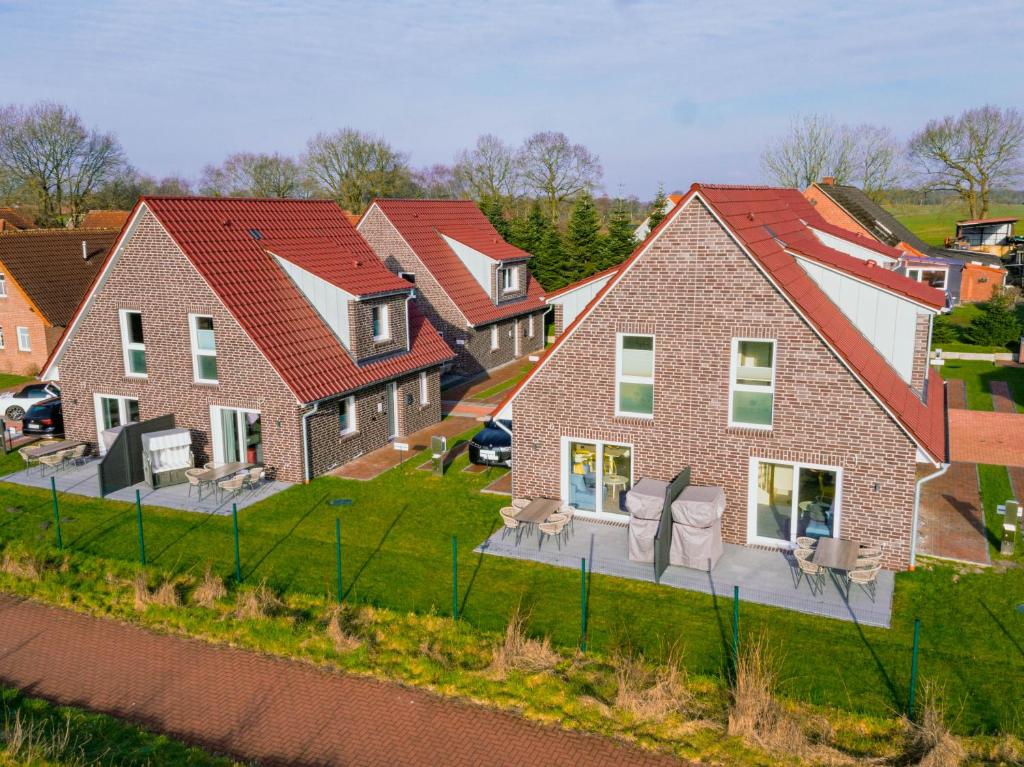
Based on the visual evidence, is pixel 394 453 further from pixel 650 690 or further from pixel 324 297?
pixel 650 690

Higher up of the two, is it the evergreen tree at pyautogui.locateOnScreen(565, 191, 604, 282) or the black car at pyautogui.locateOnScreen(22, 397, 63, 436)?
the evergreen tree at pyautogui.locateOnScreen(565, 191, 604, 282)

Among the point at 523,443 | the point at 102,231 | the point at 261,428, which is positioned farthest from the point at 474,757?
the point at 102,231

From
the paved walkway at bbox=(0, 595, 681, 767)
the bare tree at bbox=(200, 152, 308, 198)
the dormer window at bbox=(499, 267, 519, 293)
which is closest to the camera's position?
the paved walkway at bbox=(0, 595, 681, 767)

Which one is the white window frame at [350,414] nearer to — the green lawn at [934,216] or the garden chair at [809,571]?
the garden chair at [809,571]

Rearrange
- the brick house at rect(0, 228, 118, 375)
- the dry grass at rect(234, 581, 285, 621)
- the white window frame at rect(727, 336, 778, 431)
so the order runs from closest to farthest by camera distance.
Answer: the dry grass at rect(234, 581, 285, 621) → the white window frame at rect(727, 336, 778, 431) → the brick house at rect(0, 228, 118, 375)

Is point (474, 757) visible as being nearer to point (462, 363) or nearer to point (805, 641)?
point (805, 641)

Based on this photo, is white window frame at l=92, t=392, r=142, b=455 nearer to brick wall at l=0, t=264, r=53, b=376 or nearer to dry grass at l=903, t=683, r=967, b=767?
brick wall at l=0, t=264, r=53, b=376

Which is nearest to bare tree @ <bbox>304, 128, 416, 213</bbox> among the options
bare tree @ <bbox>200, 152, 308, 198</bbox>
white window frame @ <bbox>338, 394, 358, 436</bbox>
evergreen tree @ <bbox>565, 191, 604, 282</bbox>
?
bare tree @ <bbox>200, 152, 308, 198</bbox>
